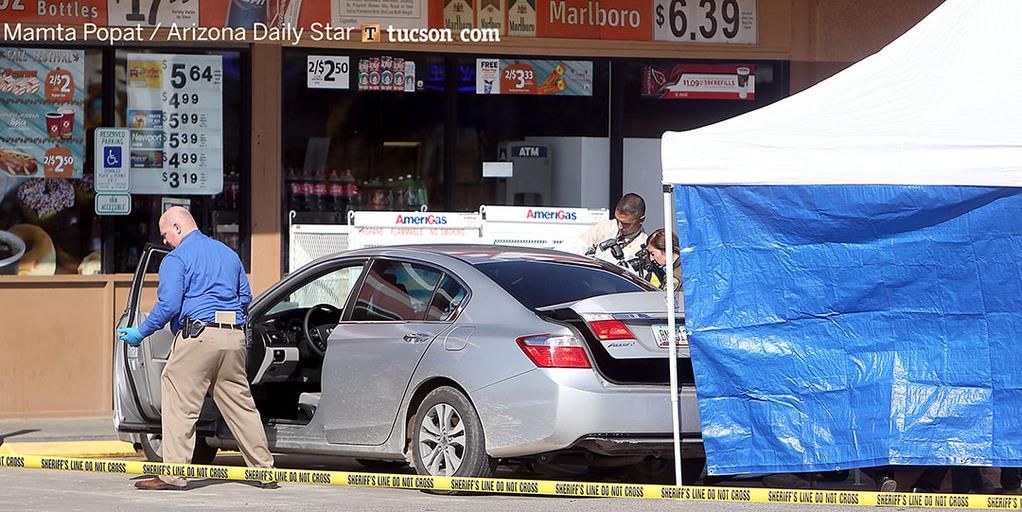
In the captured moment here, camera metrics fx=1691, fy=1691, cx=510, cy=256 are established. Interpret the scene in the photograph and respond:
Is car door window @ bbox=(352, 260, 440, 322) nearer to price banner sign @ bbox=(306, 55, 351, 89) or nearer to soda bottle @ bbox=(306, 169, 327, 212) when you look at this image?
soda bottle @ bbox=(306, 169, 327, 212)

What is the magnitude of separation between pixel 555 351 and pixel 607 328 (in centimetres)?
35

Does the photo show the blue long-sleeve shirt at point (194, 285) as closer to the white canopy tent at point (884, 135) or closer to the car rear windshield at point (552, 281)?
the car rear windshield at point (552, 281)

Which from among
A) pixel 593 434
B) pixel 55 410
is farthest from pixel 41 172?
pixel 593 434

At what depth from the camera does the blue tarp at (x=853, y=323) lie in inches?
362

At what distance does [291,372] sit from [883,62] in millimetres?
4256

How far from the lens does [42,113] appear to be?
1477 cm

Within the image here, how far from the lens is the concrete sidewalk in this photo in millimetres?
12695

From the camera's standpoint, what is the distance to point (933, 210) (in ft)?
30.1

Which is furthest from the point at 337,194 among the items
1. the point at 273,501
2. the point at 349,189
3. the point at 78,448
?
the point at 273,501

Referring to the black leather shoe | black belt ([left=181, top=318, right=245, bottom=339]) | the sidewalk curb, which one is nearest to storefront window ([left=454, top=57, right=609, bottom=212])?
the sidewalk curb

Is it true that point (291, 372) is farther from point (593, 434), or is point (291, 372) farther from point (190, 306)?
point (593, 434)

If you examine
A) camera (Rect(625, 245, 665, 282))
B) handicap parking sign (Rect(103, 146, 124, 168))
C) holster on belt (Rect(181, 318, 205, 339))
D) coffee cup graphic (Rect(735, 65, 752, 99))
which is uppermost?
coffee cup graphic (Rect(735, 65, 752, 99))

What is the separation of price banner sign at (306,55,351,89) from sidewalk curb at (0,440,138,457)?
3.97 m

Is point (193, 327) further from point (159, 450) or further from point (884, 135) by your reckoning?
point (884, 135)
